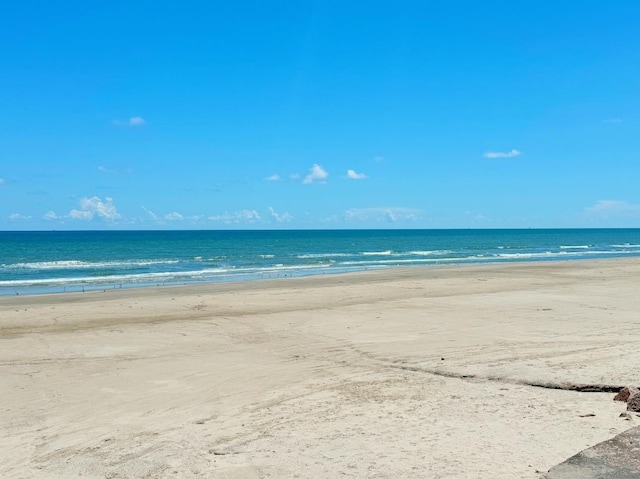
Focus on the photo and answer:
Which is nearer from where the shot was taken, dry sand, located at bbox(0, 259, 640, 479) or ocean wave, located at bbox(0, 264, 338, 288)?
dry sand, located at bbox(0, 259, 640, 479)

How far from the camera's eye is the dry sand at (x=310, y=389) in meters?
5.88

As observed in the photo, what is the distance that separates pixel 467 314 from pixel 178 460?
38.9ft

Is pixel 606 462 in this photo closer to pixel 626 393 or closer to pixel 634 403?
pixel 634 403

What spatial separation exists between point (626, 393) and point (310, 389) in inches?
158

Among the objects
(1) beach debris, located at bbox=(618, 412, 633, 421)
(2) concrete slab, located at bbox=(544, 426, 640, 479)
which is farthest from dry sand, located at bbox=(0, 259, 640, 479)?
(2) concrete slab, located at bbox=(544, 426, 640, 479)

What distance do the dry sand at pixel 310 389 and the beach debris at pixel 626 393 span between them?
0.42ft

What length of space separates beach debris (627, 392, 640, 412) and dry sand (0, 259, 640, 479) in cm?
18

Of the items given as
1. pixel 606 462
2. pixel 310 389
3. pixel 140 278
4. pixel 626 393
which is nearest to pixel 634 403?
pixel 626 393

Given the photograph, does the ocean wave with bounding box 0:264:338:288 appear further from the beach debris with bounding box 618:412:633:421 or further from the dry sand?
→ the beach debris with bounding box 618:412:633:421

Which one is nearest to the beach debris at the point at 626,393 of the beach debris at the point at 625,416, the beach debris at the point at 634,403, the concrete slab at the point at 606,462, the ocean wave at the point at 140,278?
the beach debris at the point at 634,403

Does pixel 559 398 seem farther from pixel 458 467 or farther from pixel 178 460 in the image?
pixel 178 460

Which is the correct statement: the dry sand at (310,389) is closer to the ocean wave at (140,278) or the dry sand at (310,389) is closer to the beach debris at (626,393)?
the beach debris at (626,393)

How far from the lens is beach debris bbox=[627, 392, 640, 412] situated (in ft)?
22.2

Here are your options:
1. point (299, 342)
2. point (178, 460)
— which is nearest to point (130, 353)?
point (299, 342)
